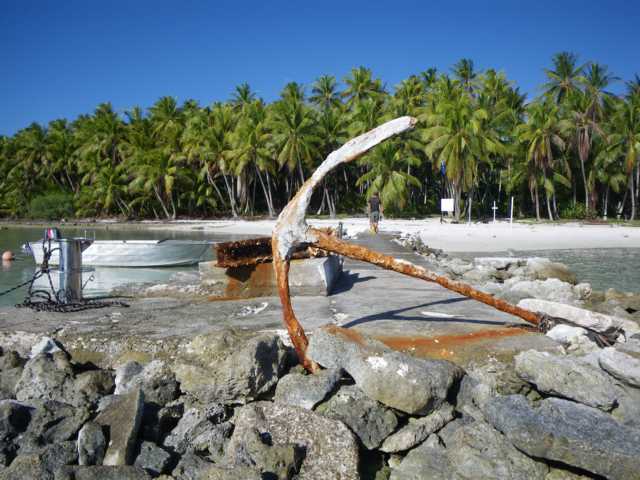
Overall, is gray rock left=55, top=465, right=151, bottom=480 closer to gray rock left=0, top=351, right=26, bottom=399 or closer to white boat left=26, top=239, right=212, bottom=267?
gray rock left=0, top=351, right=26, bottom=399

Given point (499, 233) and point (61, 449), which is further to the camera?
point (499, 233)

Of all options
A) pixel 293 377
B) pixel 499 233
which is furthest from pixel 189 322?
pixel 499 233

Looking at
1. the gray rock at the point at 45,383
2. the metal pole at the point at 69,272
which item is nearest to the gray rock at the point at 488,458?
the gray rock at the point at 45,383

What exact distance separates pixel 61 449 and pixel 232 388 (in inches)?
45.9

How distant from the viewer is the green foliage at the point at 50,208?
52781 mm

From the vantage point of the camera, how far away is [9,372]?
15.1ft

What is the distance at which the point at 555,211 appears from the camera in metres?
40.2

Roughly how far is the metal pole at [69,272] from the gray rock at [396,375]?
166 inches

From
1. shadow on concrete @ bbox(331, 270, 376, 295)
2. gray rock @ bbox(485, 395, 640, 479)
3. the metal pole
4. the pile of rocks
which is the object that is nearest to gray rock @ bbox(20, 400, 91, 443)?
the pile of rocks

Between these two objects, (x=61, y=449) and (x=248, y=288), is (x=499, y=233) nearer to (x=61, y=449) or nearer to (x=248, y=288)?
(x=248, y=288)

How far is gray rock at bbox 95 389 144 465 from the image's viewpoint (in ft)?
11.0

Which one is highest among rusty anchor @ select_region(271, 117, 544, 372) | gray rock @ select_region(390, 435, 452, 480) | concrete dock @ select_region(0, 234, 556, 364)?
rusty anchor @ select_region(271, 117, 544, 372)

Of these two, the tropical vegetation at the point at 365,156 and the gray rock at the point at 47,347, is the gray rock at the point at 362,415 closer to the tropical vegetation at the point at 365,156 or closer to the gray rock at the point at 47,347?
the gray rock at the point at 47,347

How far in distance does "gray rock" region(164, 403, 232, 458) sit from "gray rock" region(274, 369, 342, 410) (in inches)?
17.2
